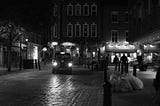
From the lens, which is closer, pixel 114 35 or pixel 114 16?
pixel 114 35

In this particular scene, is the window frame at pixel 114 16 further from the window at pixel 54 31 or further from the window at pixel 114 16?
the window at pixel 54 31

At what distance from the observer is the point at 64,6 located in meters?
60.3

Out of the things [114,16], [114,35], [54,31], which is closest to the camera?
[114,35]

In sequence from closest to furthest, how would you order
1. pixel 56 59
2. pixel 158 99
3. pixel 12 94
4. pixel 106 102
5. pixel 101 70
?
pixel 158 99, pixel 106 102, pixel 12 94, pixel 56 59, pixel 101 70

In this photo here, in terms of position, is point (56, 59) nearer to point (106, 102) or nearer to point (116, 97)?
point (116, 97)

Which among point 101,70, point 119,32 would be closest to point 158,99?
point 101,70

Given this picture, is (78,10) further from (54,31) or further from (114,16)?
(114,16)

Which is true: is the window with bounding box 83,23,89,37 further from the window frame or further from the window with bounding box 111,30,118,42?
the window frame

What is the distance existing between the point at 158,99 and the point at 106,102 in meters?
1.66

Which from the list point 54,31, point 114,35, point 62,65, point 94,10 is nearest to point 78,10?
point 94,10

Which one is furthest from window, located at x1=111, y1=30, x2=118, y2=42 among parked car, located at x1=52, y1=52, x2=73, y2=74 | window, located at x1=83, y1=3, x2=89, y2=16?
parked car, located at x1=52, y1=52, x2=73, y2=74

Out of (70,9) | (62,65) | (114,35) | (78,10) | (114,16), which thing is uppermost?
(70,9)

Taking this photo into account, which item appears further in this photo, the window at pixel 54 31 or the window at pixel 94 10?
the window at pixel 54 31

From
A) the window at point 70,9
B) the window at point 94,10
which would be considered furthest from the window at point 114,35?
the window at point 70,9
